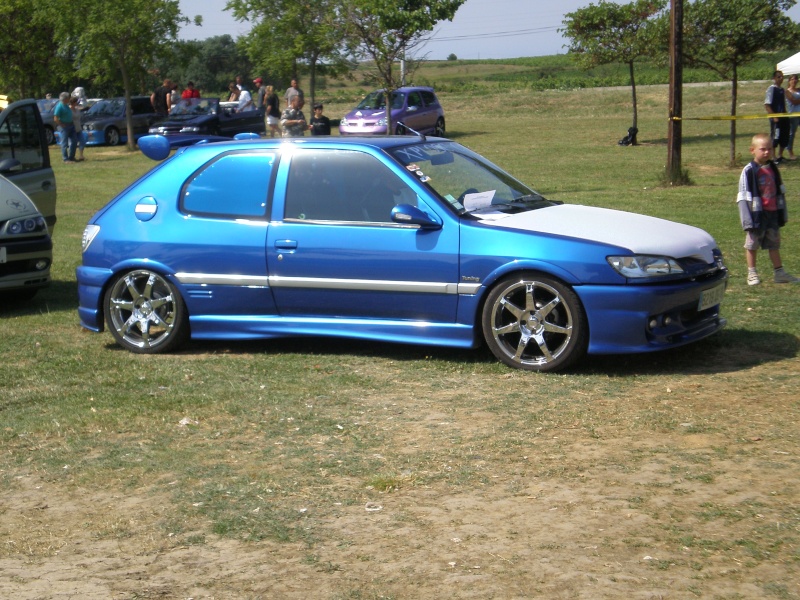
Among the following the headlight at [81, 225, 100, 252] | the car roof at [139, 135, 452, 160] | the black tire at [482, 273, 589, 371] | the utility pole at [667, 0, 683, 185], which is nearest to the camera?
the black tire at [482, 273, 589, 371]

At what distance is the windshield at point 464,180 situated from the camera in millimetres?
7586

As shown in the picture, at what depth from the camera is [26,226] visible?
1033cm

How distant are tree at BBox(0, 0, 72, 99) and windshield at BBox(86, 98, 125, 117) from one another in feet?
23.5

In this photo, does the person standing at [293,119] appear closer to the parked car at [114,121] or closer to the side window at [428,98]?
the side window at [428,98]

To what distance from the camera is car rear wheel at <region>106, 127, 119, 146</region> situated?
117 ft

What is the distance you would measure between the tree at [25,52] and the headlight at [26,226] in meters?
34.5

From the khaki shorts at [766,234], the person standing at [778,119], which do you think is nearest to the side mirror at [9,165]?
the khaki shorts at [766,234]

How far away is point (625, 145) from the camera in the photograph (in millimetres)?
28891

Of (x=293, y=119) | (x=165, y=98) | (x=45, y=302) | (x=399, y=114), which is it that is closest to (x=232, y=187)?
(x=45, y=302)

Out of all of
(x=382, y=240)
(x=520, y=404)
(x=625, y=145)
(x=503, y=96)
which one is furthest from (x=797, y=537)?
(x=503, y=96)

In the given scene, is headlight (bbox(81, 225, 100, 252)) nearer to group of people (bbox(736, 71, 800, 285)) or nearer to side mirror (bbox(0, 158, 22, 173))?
side mirror (bbox(0, 158, 22, 173))

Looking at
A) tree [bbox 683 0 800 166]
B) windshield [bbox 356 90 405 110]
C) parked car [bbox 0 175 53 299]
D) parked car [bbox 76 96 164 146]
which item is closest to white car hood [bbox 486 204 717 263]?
parked car [bbox 0 175 53 299]

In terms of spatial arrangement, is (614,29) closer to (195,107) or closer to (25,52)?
(195,107)

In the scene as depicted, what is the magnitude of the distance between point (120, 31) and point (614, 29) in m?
Result: 14.2
